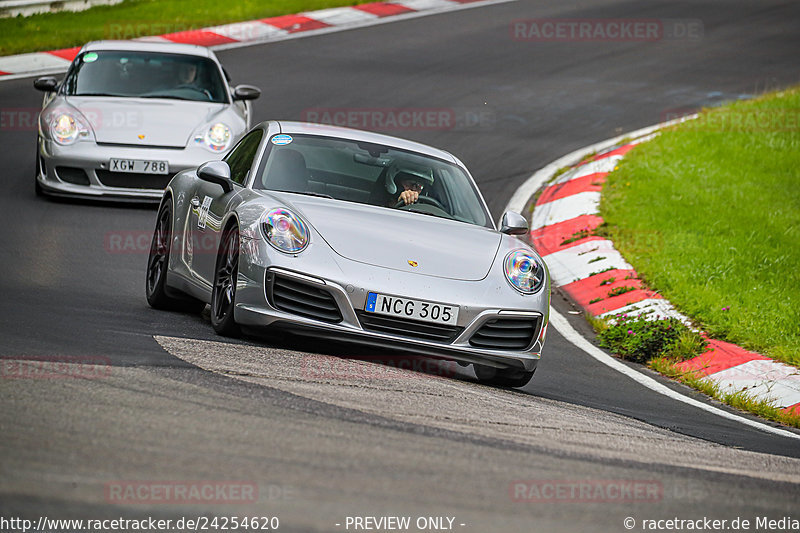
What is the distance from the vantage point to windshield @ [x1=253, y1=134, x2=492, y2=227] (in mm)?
7276

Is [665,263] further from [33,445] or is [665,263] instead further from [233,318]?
[33,445]

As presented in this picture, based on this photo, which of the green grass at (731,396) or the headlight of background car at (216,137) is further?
the headlight of background car at (216,137)

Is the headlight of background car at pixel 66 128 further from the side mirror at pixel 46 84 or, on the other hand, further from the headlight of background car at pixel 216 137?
the headlight of background car at pixel 216 137

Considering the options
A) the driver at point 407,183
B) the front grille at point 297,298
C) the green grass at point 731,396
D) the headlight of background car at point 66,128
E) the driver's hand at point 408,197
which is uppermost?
the driver at point 407,183

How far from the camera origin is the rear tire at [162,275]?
8023 mm

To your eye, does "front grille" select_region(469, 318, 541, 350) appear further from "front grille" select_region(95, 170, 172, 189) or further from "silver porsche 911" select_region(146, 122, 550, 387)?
"front grille" select_region(95, 170, 172, 189)

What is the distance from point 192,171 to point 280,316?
241cm

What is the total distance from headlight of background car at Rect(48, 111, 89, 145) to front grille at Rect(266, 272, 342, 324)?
5838mm

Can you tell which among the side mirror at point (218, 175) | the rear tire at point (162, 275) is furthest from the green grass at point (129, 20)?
the side mirror at point (218, 175)

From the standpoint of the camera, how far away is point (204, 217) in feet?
24.6

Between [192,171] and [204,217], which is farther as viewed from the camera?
[192,171]

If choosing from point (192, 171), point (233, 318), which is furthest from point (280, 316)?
point (192, 171)

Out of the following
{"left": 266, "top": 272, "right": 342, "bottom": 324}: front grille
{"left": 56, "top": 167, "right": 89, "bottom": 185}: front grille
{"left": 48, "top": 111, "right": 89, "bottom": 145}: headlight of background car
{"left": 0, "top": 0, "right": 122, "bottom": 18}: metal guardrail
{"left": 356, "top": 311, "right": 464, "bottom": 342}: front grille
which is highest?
{"left": 0, "top": 0, "right": 122, "bottom": 18}: metal guardrail

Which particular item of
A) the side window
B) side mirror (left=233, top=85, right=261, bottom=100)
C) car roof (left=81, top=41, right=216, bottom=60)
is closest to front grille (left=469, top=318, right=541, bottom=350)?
the side window
